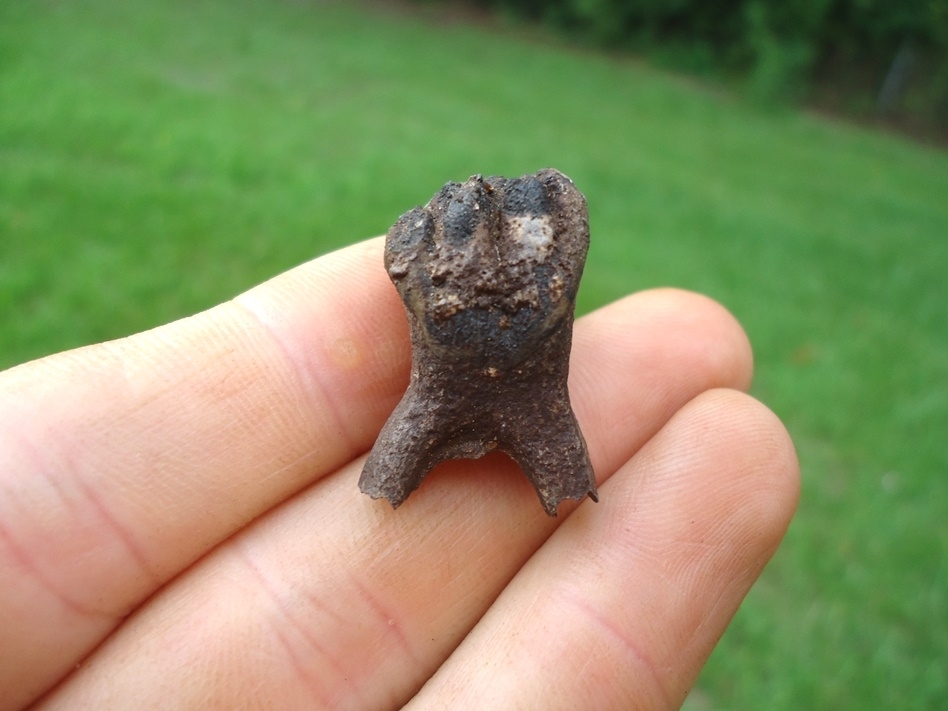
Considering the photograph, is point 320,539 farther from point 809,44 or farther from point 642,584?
point 809,44

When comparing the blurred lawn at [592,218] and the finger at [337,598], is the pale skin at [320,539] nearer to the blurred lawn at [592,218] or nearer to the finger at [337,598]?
the finger at [337,598]

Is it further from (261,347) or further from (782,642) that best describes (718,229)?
(261,347)

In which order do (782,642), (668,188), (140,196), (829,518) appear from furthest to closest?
(668,188) < (140,196) < (829,518) < (782,642)

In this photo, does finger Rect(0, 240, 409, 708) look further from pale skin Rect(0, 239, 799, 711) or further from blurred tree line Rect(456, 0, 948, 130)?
blurred tree line Rect(456, 0, 948, 130)

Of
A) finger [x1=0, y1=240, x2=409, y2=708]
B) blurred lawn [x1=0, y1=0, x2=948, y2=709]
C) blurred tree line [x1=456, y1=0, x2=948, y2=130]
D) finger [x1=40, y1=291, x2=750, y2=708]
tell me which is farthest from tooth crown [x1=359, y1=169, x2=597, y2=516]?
blurred tree line [x1=456, y1=0, x2=948, y2=130]

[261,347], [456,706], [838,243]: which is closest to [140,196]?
[261,347]

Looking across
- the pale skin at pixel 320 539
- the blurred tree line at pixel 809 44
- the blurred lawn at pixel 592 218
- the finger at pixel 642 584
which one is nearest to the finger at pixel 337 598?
the pale skin at pixel 320 539

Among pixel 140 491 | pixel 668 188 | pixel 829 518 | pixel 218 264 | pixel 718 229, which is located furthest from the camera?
pixel 668 188
